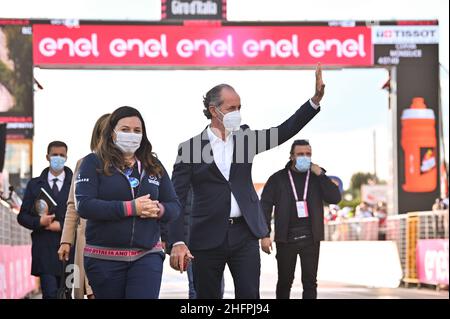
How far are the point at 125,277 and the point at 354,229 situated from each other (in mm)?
22696

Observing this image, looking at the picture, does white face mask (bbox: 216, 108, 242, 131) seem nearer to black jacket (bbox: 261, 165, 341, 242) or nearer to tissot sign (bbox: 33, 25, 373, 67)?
black jacket (bbox: 261, 165, 341, 242)

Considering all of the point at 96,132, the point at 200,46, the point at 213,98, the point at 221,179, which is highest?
the point at 200,46

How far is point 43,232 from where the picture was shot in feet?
34.7

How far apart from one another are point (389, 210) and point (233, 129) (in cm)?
1930

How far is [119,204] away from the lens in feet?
20.5

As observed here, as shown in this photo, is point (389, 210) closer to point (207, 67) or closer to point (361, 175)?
point (207, 67)

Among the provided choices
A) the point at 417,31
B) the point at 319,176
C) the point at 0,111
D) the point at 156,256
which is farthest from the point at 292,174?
the point at 417,31

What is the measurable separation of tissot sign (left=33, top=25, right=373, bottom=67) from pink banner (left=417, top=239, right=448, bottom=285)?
6463 millimetres

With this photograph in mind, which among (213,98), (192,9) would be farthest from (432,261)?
(213,98)

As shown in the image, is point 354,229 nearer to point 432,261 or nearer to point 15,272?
point 432,261

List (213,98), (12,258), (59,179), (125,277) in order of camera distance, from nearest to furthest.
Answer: (125,277) → (213,98) → (59,179) → (12,258)

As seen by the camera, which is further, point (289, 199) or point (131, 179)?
point (289, 199)

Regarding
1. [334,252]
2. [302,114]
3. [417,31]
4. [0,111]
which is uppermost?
[417,31]

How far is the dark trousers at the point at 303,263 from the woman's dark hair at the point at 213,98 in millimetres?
2974
